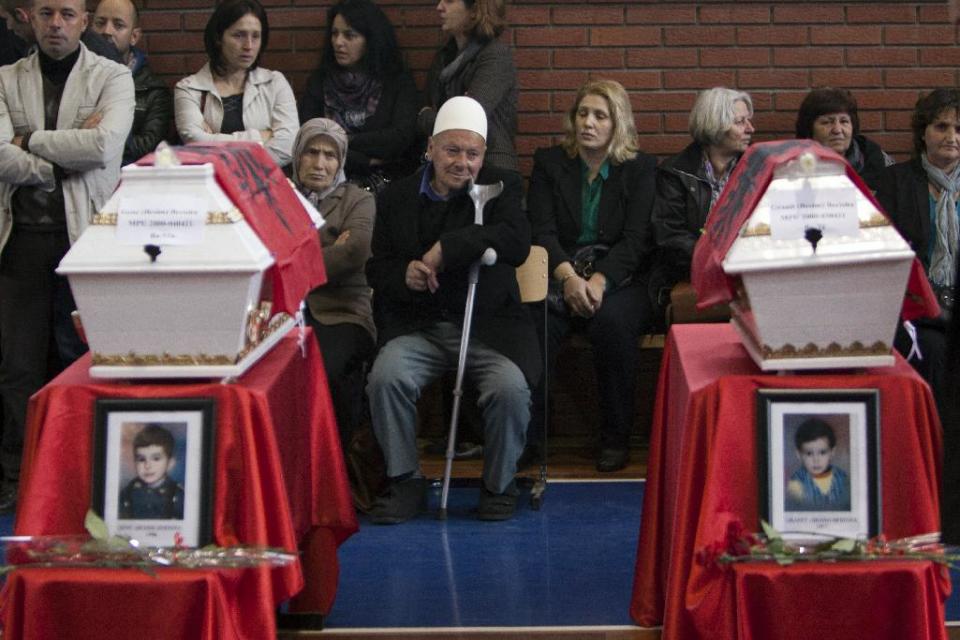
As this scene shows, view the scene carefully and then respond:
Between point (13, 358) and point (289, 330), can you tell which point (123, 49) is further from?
point (289, 330)

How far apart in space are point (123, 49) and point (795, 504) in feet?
12.9

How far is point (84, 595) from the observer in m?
3.19

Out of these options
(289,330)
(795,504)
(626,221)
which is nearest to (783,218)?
(795,504)

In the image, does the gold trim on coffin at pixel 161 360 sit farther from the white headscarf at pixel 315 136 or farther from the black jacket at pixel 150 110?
the black jacket at pixel 150 110

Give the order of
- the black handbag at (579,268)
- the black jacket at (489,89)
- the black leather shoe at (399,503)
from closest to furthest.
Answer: the black leather shoe at (399,503) → the black handbag at (579,268) → the black jacket at (489,89)

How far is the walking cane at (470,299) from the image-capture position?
5199 millimetres

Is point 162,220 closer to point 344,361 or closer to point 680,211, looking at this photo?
point 344,361

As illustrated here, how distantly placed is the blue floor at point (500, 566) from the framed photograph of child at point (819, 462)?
0.87 metres

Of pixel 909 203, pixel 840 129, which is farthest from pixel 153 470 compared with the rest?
pixel 840 129

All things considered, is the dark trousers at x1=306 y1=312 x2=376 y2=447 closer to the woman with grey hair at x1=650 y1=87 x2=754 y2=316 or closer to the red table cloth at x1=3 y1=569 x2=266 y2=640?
the woman with grey hair at x1=650 y1=87 x2=754 y2=316

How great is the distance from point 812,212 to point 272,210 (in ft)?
4.18

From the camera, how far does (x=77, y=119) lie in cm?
540

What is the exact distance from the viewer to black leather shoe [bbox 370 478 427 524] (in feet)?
16.9

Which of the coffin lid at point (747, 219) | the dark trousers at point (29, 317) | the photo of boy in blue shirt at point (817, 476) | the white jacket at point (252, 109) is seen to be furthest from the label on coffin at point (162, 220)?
the white jacket at point (252, 109)
